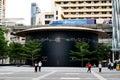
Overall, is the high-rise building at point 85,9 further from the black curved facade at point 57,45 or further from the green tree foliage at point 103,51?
the black curved facade at point 57,45

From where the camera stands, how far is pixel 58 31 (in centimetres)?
7331

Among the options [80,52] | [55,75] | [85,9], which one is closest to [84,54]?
[80,52]

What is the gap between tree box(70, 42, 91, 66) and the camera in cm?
7169

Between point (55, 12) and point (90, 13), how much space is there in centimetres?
1240

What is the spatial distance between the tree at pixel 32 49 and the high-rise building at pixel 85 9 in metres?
46.9

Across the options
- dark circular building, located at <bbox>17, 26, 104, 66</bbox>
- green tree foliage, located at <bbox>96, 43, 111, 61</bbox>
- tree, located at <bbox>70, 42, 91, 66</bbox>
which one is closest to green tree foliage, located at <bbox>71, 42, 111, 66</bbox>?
tree, located at <bbox>70, 42, 91, 66</bbox>

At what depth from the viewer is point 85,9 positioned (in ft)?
396

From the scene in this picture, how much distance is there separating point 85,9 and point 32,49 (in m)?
51.1

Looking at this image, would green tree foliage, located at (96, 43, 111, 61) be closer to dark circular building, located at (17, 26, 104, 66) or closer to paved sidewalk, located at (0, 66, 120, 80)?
dark circular building, located at (17, 26, 104, 66)

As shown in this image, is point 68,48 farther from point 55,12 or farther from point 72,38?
point 55,12

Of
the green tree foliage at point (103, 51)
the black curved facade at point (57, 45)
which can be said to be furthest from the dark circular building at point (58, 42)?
the green tree foliage at point (103, 51)

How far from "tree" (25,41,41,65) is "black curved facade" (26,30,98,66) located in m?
1.31

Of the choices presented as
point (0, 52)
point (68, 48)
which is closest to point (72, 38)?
point (68, 48)

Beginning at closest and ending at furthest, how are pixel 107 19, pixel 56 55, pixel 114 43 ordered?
pixel 56 55
pixel 114 43
pixel 107 19
